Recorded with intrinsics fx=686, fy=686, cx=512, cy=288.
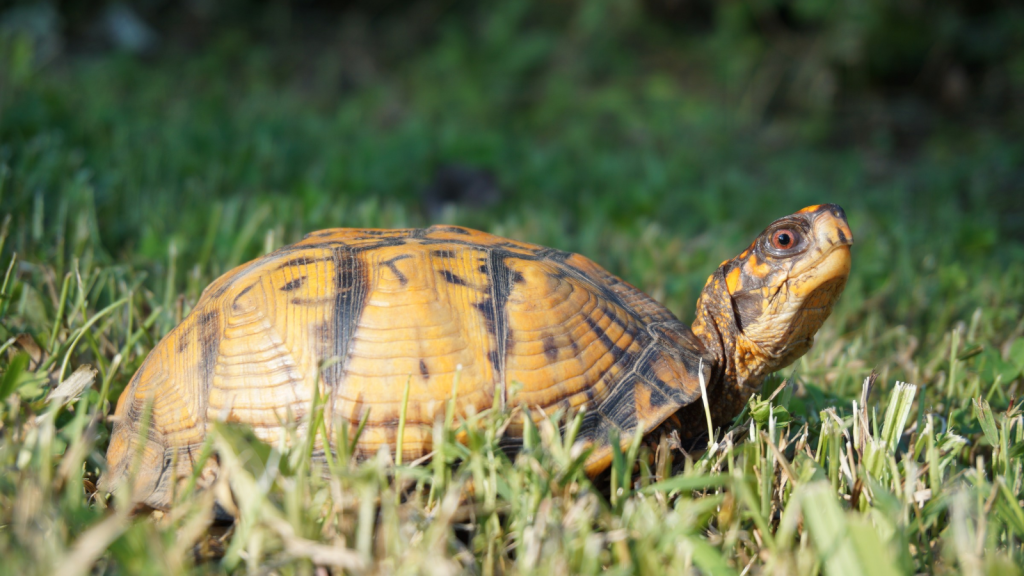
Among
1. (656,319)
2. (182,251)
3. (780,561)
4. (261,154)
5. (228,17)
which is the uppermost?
(228,17)

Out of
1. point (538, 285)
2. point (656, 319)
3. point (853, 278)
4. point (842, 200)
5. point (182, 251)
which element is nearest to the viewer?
point (538, 285)

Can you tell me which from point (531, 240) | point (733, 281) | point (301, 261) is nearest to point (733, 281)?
point (733, 281)

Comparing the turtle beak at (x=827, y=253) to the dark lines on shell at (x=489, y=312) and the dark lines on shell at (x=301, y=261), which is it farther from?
the dark lines on shell at (x=301, y=261)

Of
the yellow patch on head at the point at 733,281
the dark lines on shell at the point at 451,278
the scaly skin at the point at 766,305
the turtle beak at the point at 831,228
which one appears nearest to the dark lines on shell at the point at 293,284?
the dark lines on shell at the point at 451,278

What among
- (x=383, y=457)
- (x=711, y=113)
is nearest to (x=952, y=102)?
(x=711, y=113)

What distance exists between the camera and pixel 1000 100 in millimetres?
5734

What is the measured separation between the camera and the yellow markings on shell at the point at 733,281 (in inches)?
69.8

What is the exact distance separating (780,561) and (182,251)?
2310 mm

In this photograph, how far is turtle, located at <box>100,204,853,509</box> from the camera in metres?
1.46

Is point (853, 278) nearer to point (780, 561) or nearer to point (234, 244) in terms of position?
point (780, 561)

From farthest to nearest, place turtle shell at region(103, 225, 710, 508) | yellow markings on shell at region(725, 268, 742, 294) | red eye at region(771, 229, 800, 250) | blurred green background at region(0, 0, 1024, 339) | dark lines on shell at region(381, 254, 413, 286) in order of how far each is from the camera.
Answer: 1. blurred green background at region(0, 0, 1024, 339)
2. yellow markings on shell at region(725, 268, 742, 294)
3. red eye at region(771, 229, 800, 250)
4. dark lines on shell at region(381, 254, 413, 286)
5. turtle shell at region(103, 225, 710, 508)

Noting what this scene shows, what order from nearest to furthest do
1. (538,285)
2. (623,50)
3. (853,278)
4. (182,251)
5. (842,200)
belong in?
1. (538,285)
2. (182,251)
3. (853,278)
4. (842,200)
5. (623,50)

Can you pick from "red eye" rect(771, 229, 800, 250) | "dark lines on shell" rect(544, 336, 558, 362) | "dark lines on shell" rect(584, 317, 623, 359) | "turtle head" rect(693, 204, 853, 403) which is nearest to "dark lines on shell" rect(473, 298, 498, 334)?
"dark lines on shell" rect(544, 336, 558, 362)

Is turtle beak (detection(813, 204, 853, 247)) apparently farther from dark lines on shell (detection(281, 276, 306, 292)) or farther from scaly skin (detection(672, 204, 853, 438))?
dark lines on shell (detection(281, 276, 306, 292))
